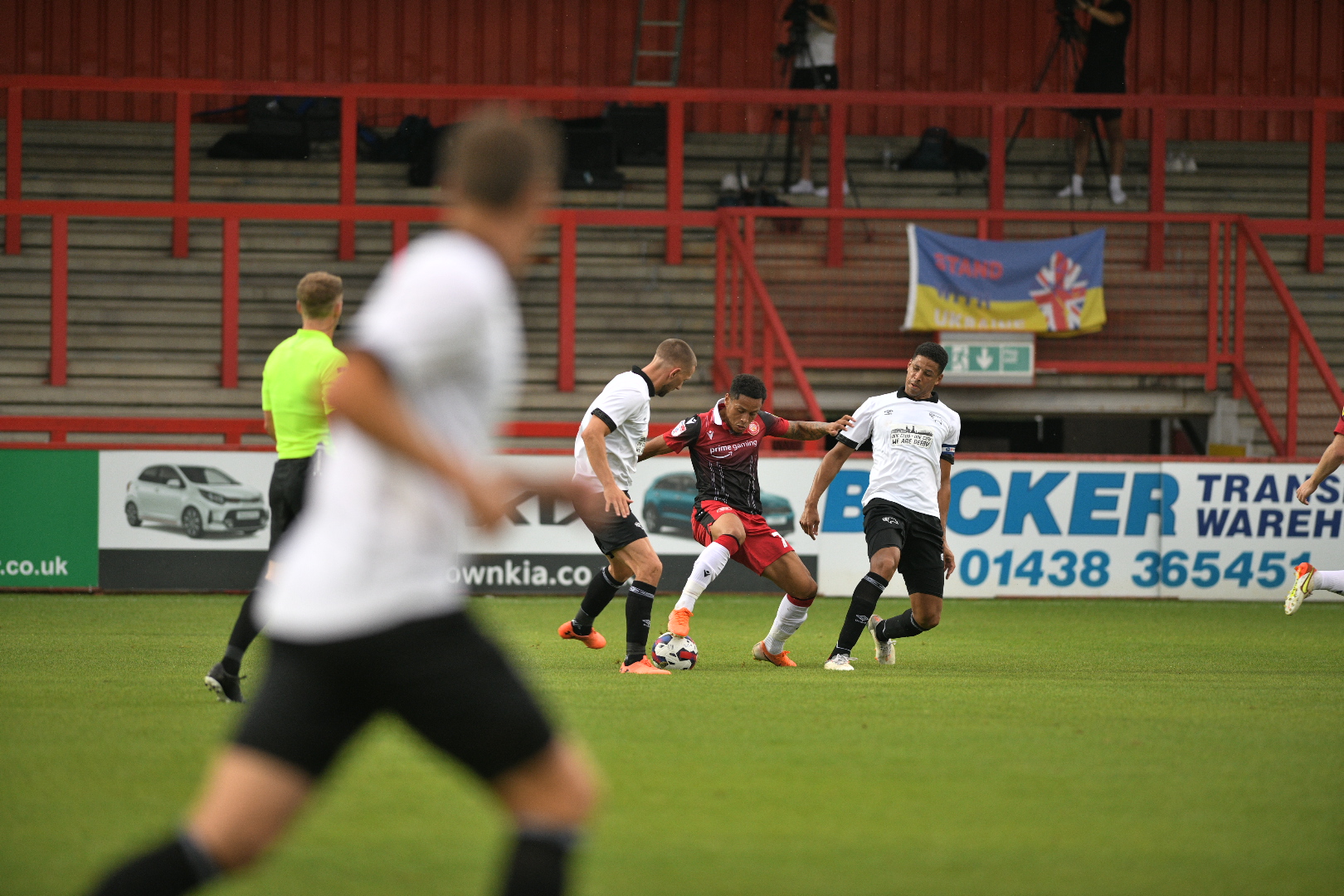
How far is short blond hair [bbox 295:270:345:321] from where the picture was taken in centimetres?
710

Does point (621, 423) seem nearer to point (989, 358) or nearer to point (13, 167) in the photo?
point (989, 358)

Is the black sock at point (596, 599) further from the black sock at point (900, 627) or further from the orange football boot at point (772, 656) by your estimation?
the black sock at point (900, 627)

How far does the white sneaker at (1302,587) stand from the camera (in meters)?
10.4

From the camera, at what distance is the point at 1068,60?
22.8 metres

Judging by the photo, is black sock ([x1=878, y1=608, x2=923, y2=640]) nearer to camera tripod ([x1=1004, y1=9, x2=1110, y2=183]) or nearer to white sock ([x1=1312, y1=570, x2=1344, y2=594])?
white sock ([x1=1312, y1=570, x2=1344, y2=594])

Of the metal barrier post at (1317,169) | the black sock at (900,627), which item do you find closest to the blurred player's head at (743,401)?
the black sock at (900,627)

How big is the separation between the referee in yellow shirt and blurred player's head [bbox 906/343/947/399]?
143 inches

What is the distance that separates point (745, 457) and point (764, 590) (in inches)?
204

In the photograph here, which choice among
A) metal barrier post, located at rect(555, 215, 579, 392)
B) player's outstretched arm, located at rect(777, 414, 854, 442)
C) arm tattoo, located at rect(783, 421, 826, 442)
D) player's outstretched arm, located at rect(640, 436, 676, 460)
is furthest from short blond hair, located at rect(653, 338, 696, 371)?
metal barrier post, located at rect(555, 215, 579, 392)

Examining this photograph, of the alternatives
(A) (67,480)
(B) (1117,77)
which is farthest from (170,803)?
(B) (1117,77)

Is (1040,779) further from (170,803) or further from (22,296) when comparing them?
(22,296)

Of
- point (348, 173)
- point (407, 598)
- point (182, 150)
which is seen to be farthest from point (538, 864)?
point (182, 150)

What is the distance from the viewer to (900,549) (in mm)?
9117

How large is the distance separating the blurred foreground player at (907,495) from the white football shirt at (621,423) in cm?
110
